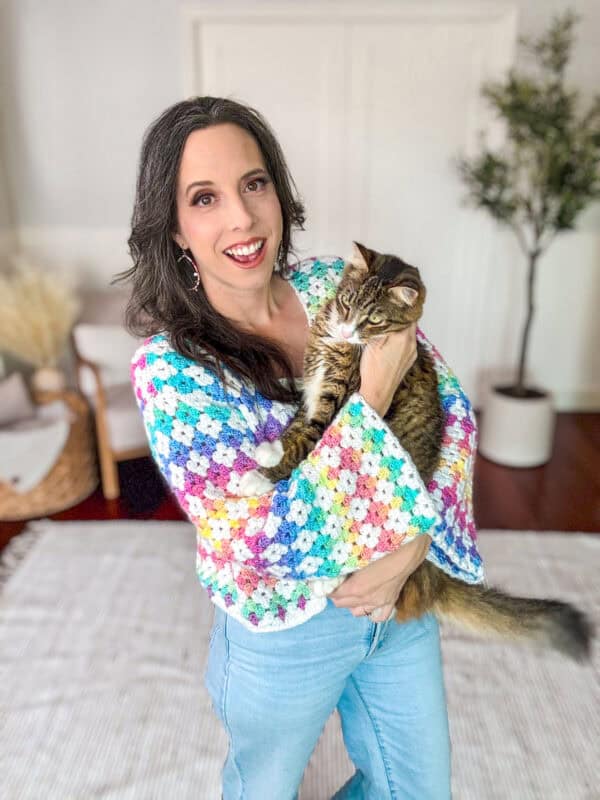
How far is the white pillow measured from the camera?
2.67 m

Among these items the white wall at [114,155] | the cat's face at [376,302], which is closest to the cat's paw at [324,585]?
the cat's face at [376,302]

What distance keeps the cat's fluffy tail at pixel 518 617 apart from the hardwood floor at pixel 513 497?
1545 mm

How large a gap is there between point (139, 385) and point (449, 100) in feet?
9.92

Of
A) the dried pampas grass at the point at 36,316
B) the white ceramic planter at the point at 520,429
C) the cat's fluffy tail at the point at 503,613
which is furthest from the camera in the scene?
the white ceramic planter at the point at 520,429

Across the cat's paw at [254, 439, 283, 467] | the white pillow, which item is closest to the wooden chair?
the white pillow

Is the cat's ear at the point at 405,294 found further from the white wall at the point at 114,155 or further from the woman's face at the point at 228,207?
the white wall at the point at 114,155

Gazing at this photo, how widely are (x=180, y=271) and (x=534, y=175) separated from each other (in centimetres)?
235

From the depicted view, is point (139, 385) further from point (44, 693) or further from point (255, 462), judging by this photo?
point (44, 693)

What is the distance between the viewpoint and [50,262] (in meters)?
3.55

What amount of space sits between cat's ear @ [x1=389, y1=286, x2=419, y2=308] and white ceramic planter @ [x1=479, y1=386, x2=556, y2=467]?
2.20 m

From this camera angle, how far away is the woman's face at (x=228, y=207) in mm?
949

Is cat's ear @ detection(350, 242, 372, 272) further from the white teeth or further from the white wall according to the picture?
the white wall

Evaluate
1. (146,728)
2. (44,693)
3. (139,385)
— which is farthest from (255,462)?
(44,693)

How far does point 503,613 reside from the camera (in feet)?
3.56
